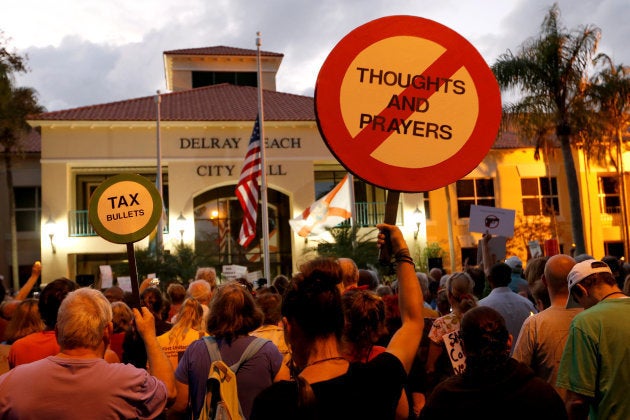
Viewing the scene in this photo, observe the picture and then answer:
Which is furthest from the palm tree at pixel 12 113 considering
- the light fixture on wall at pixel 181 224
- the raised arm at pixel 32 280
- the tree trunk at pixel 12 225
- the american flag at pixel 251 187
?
the raised arm at pixel 32 280

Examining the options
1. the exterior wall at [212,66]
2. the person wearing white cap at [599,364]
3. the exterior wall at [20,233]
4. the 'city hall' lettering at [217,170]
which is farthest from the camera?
the exterior wall at [212,66]

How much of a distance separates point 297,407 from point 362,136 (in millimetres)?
941

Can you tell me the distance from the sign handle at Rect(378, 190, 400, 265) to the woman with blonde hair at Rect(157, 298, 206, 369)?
2.67 metres

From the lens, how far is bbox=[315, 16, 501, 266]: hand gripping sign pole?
256cm

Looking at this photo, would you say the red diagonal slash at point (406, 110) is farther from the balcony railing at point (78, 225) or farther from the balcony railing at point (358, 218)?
the balcony railing at point (78, 225)

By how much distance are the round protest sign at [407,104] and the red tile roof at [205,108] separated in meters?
27.0

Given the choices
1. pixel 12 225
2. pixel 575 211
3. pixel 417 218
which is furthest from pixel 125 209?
pixel 12 225

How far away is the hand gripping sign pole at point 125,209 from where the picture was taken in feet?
14.7

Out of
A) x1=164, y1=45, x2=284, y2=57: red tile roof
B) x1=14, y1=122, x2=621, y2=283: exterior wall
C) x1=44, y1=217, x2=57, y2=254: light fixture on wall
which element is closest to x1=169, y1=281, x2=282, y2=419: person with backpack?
x1=14, y1=122, x2=621, y2=283: exterior wall

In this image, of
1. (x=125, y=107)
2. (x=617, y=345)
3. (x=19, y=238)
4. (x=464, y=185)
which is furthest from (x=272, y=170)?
(x=617, y=345)

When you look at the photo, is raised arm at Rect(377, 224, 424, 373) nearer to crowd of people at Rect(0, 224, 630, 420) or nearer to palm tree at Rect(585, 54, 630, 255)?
crowd of people at Rect(0, 224, 630, 420)

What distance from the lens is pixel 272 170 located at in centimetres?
2973

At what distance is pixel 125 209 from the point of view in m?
4.58

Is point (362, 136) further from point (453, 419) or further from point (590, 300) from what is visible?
point (590, 300)
